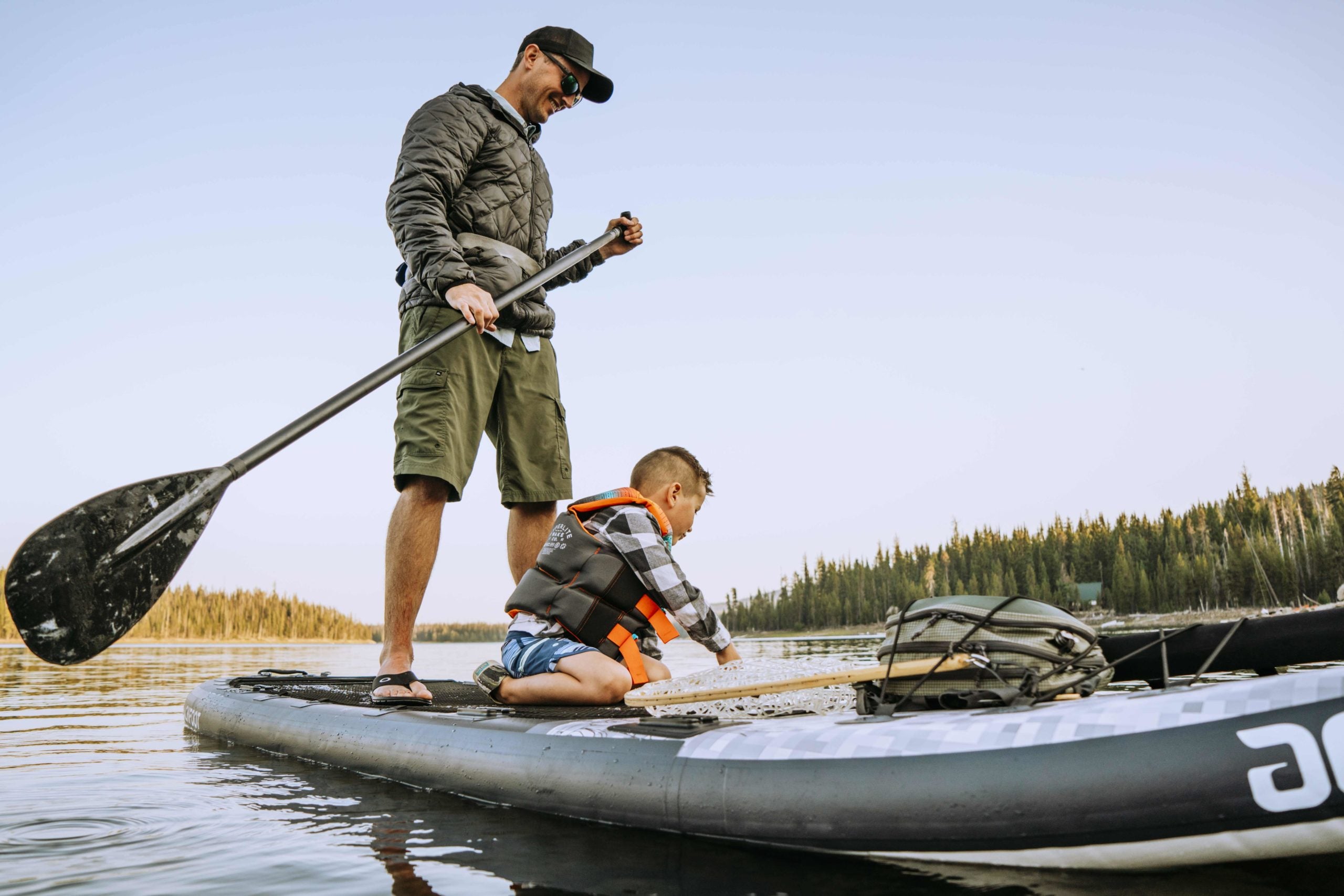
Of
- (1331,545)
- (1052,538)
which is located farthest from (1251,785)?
(1052,538)

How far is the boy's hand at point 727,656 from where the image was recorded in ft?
11.8

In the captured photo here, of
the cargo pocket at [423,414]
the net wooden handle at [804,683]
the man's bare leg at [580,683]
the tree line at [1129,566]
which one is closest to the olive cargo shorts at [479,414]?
the cargo pocket at [423,414]

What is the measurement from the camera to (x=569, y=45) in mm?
4684

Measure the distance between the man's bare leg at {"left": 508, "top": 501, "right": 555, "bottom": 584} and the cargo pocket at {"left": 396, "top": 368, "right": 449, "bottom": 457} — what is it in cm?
73

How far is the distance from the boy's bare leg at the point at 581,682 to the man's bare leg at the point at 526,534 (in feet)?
3.29

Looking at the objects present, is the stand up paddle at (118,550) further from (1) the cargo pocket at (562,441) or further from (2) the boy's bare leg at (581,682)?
(2) the boy's bare leg at (581,682)

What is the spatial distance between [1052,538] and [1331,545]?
21669 millimetres

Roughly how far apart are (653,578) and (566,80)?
271 centimetres

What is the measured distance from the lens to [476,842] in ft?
8.37

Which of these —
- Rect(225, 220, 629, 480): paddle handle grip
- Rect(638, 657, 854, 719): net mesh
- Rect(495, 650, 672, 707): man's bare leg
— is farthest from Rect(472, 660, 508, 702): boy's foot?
Rect(225, 220, 629, 480): paddle handle grip

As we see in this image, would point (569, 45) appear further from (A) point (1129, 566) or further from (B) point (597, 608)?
(A) point (1129, 566)

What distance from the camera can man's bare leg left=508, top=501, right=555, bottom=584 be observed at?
15.2 ft

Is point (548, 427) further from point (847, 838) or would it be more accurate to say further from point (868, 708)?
point (847, 838)

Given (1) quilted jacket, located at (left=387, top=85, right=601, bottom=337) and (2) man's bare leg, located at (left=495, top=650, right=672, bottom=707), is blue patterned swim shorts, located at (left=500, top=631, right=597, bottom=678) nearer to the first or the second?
(2) man's bare leg, located at (left=495, top=650, right=672, bottom=707)
